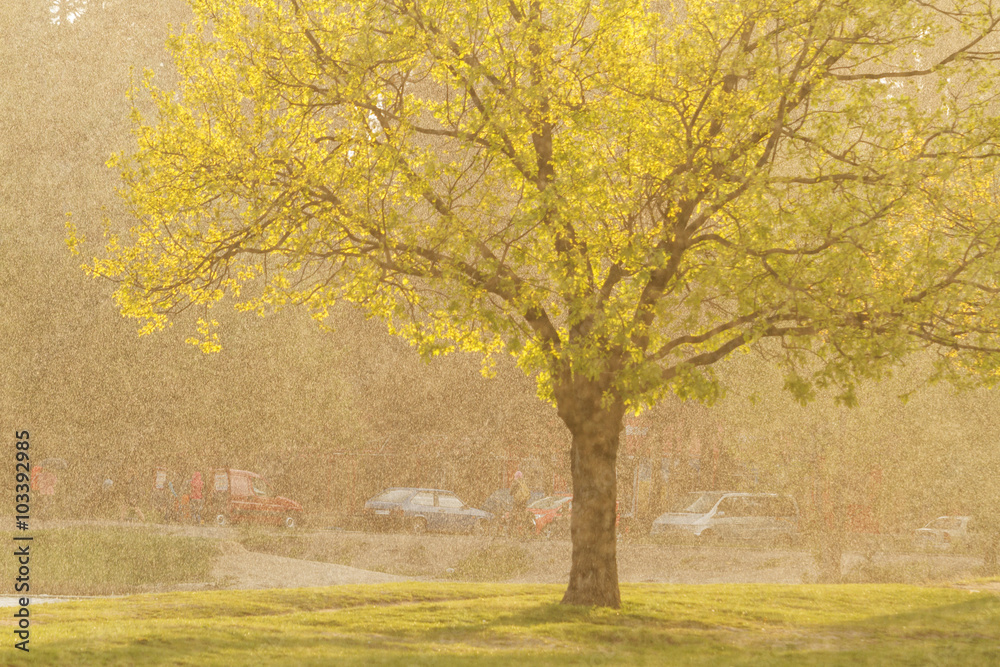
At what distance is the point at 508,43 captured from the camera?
46.0ft

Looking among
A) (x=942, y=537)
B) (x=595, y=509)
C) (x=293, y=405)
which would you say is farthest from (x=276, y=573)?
(x=942, y=537)

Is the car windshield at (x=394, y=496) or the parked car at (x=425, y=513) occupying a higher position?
the car windshield at (x=394, y=496)

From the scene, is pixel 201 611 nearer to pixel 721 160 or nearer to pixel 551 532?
pixel 721 160

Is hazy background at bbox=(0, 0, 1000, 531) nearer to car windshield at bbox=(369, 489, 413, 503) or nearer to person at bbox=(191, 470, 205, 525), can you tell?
person at bbox=(191, 470, 205, 525)

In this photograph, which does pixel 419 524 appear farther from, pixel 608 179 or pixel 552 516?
pixel 608 179

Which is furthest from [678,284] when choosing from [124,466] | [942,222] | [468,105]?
[124,466]

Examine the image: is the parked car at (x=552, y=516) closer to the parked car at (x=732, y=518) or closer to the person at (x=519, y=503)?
the person at (x=519, y=503)

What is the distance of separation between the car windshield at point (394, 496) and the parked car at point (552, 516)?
3853 millimetres

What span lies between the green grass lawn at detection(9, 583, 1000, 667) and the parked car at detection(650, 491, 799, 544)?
1308cm

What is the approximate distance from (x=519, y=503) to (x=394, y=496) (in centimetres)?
398

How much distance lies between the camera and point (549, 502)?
3219 cm

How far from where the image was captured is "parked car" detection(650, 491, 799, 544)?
101 feet

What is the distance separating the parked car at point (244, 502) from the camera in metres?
33.1

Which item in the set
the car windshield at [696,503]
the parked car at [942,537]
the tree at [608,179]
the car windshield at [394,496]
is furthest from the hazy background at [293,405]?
the tree at [608,179]
